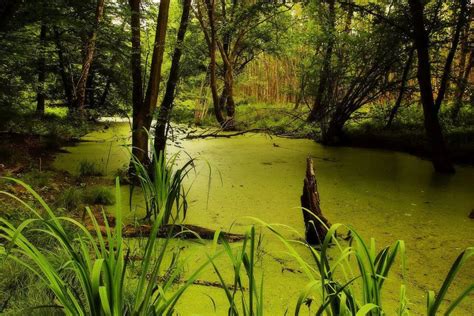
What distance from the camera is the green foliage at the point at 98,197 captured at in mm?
2602

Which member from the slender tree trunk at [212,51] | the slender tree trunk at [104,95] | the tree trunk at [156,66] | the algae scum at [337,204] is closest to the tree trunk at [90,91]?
the slender tree trunk at [104,95]

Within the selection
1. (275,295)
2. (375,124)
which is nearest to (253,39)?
(375,124)

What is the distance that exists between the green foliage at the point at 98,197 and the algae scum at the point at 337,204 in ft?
0.63

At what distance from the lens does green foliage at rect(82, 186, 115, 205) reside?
8.54ft

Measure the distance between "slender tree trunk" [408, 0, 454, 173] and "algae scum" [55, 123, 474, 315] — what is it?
0.16 m

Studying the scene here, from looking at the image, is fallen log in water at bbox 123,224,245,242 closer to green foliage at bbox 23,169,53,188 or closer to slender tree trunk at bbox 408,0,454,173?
green foliage at bbox 23,169,53,188

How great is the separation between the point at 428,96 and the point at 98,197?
3.02 m

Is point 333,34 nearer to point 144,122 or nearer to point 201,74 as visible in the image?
point 144,122

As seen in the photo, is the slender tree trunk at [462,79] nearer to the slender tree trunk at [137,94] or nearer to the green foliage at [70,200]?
the slender tree trunk at [137,94]

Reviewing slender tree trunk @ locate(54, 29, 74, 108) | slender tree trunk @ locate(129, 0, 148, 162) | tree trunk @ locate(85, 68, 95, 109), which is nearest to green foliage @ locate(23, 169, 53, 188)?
slender tree trunk @ locate(129, 0, 148, 162)

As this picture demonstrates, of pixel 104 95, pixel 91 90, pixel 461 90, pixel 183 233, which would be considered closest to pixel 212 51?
pixel 104 95

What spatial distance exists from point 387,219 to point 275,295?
4.19ft

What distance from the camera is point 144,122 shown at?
3152mm

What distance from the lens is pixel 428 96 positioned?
372 centimetres
